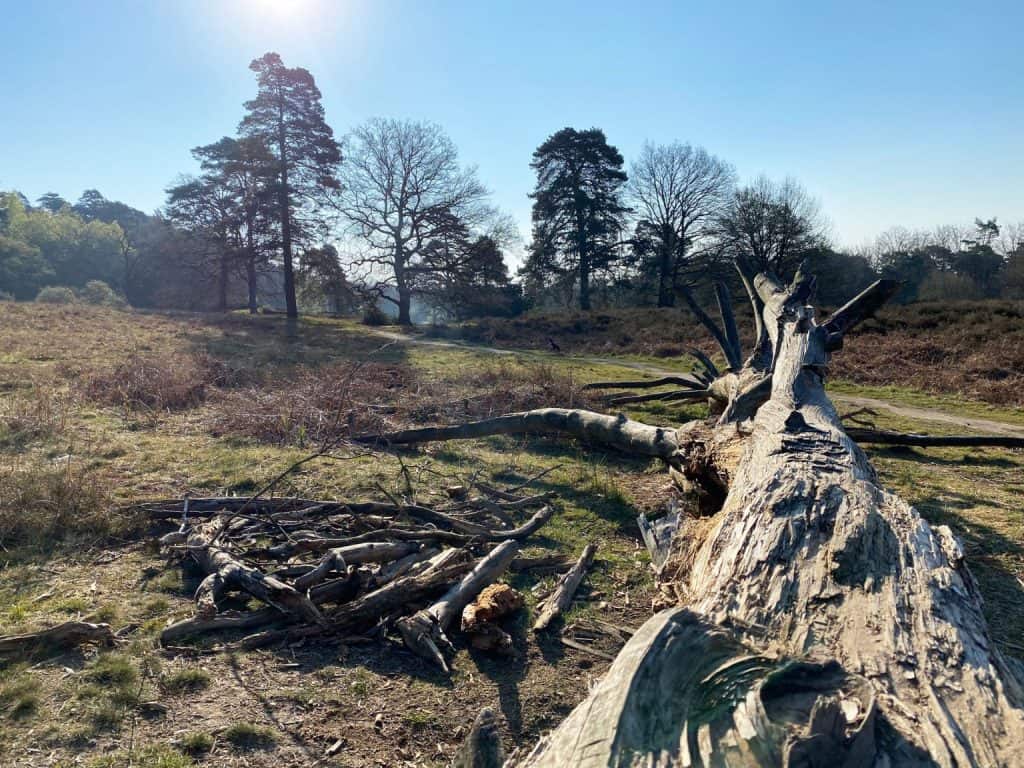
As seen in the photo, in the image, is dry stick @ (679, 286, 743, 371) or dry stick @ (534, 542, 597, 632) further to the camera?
dry stick @ (679, 286, 743, 371)

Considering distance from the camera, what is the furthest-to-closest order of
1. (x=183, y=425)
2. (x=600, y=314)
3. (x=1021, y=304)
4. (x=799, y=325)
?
(x=600, y=314) → (x=1021, y=304) → (x=183, y=425) → (x=799, y=325)

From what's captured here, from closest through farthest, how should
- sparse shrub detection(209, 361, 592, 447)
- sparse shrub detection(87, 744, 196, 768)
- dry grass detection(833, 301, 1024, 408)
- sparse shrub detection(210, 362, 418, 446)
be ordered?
sparse shrub detection(87, 744, 196, 768), sparse shrub detection(210, 362, 418, 446), sparse shrub detection(209, 361, 592, 447), dry grass detection(833, 301, 1024, 408)

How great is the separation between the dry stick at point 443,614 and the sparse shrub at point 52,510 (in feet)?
8.75

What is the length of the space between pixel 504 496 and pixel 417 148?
29860 mm

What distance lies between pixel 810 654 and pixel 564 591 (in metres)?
2.04

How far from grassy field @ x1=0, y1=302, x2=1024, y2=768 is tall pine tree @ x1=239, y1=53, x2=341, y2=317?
18.7 m

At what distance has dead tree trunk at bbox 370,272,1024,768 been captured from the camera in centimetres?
146

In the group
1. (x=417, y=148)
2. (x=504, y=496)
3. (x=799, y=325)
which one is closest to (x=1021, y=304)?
(x=799, y=325)

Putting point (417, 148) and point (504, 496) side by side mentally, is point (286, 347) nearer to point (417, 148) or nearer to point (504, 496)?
point (504, 496)

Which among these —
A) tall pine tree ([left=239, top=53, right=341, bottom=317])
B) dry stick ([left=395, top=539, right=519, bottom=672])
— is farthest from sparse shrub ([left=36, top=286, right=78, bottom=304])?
dry stick ([left=395, top=539, right=519, bottom=672])

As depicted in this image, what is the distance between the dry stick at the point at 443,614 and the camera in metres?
3.07

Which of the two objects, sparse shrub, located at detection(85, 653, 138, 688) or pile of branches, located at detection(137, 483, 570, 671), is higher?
pile of branches, located at detection(137, 483, 570, 671)

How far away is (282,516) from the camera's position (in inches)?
182

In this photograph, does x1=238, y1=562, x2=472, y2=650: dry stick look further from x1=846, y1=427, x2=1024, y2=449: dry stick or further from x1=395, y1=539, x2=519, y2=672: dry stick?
Answer: x1=846, y1=427, x2=1024, y2=449: dry stick
